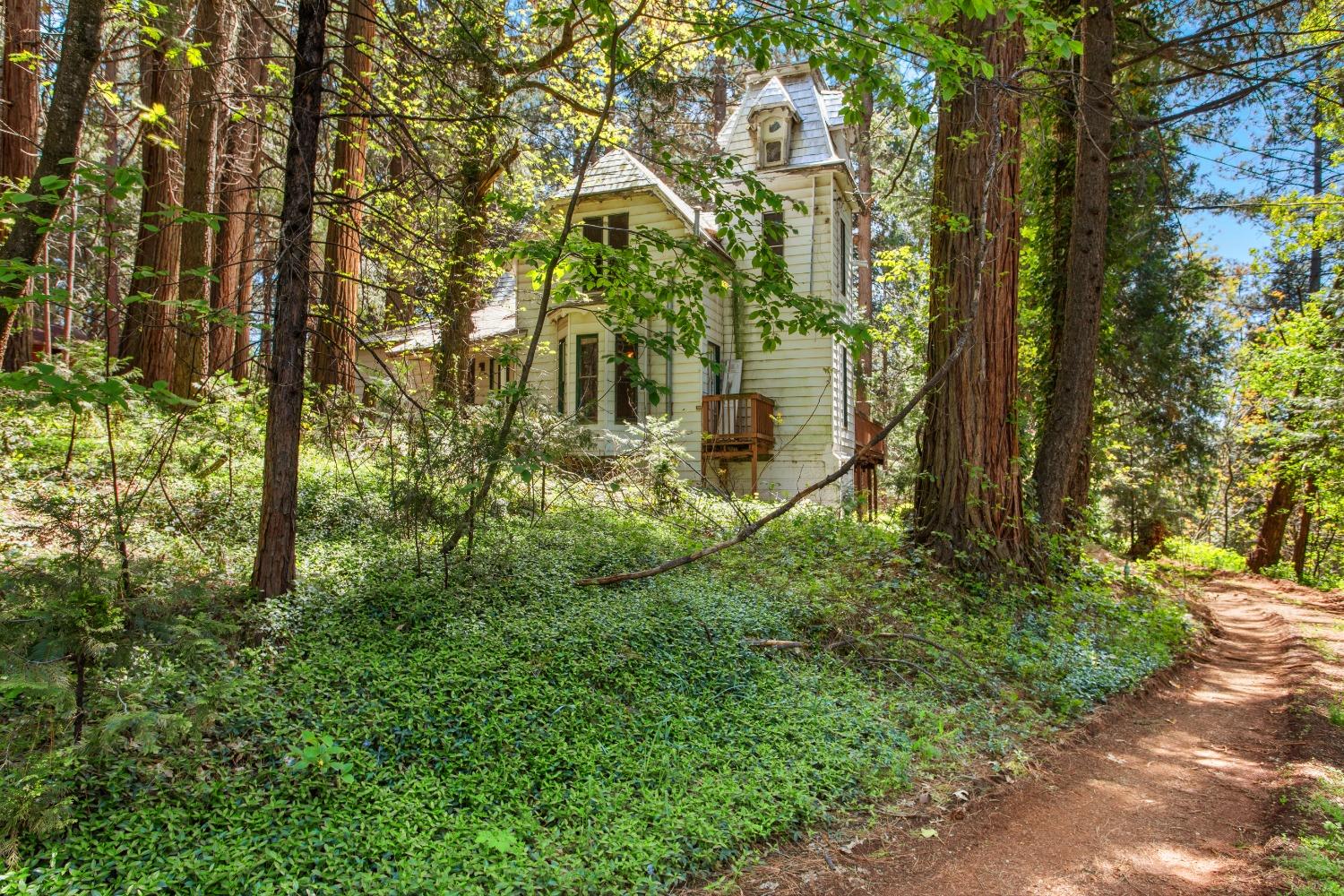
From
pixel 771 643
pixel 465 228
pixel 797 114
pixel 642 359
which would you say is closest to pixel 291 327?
pixel 465 228

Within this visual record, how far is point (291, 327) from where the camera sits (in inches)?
176

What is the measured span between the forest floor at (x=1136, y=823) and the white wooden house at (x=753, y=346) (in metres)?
10.1

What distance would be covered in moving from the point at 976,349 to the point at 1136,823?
4947 millimetres

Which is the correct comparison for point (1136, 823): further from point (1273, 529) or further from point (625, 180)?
point (1273, 529)

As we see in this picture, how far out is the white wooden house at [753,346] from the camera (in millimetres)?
15938

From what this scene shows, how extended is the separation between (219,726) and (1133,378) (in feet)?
64.1

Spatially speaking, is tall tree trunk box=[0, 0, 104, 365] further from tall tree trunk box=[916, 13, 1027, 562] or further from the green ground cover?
tall tree trunk box=[916, 13, 1027, 562]

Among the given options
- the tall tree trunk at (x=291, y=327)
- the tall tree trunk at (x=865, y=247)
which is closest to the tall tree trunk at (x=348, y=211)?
the tall tree trunk at (x=291, y=327)

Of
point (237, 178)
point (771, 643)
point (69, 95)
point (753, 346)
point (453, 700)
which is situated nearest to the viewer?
point (453, 700)

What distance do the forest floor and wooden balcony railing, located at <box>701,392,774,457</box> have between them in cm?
976

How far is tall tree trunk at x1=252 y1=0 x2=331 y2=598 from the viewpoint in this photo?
4422 millimetres

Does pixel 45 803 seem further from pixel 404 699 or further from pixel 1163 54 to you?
pixel 1163 54

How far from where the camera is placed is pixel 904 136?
1786 cm

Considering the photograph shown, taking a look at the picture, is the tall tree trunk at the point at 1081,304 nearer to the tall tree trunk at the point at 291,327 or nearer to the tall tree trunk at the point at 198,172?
the tall tree trunk at the point at 291,327
